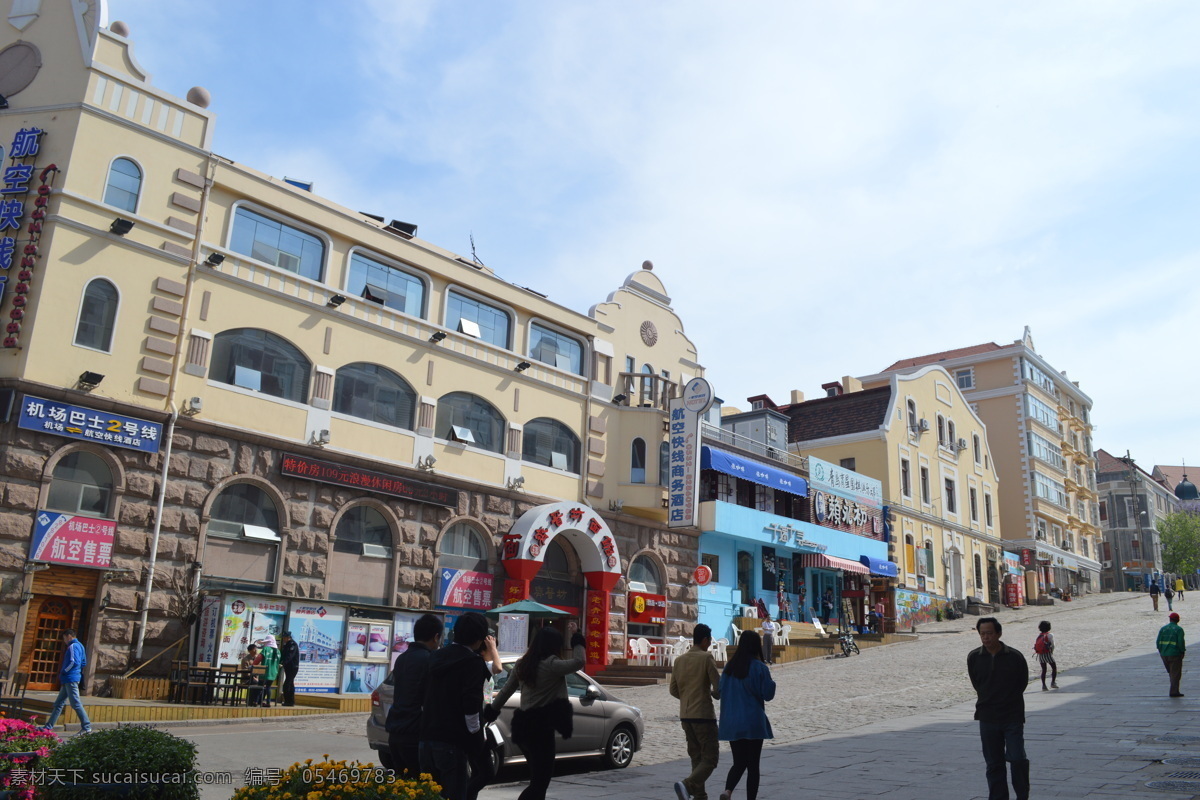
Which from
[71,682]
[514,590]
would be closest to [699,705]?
A: [71,682]

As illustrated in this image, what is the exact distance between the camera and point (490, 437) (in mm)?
26141

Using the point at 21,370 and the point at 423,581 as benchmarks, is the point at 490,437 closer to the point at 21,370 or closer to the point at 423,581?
the point at 423,581

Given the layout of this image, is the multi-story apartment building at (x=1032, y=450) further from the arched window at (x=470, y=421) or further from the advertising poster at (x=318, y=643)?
the advertising poster at (x=318, y=643)

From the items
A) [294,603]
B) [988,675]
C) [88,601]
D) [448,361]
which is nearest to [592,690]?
[988,675]

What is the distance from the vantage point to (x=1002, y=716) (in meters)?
8.51

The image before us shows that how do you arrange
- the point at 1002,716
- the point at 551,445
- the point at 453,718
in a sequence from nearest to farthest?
the point at 453,718 < the point at 1002,716 < the point at 551,445

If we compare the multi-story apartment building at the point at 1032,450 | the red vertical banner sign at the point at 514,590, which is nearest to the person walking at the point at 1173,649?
the red vertical banner sign at the point at 514,590

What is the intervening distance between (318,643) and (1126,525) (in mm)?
91582

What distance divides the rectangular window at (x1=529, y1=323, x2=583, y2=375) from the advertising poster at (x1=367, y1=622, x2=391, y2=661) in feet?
32.2

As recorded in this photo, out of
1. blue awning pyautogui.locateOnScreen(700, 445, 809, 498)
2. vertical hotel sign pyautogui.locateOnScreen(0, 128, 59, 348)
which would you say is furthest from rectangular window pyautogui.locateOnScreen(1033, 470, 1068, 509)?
vertical hotel sign pyautogui.locateOnScreen(0, 128, 59, 348)

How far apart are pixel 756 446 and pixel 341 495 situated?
18636 mm

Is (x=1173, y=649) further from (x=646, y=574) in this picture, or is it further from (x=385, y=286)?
(x=385, y=286)

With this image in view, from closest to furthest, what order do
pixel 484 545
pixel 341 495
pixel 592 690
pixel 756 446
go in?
pixel 592 690 < pixel 341 495 < pixel 484 545 < pixel 756 446

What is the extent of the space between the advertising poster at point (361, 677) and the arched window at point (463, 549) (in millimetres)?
3698
